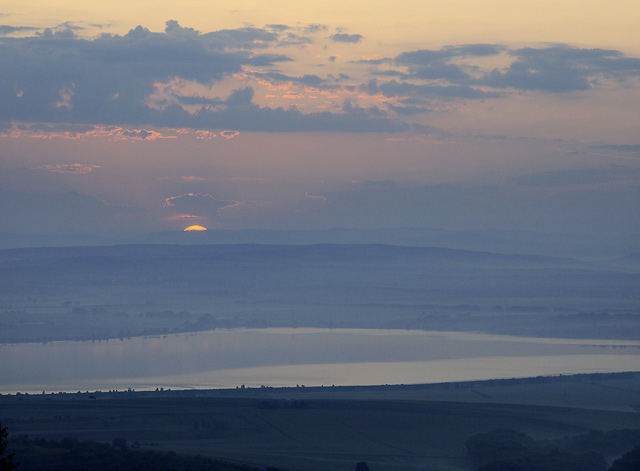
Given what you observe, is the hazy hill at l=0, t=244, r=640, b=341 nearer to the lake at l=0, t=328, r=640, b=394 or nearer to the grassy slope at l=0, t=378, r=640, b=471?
the lake at l=0, t=328, r=640, b=394

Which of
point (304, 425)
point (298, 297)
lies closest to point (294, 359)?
point (304, 425)

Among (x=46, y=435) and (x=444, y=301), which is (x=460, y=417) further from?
(x=444, y=301)

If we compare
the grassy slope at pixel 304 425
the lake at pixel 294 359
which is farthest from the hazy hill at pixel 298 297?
the grassy slope at pixel 304 425

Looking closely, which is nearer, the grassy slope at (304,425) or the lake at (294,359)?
the grassy slope at (304,425)

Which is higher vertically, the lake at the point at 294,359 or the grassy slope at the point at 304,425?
the lake at the point at 294,359

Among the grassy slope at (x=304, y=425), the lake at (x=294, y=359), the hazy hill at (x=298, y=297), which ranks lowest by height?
the grassy slope at (x=304, y=425)

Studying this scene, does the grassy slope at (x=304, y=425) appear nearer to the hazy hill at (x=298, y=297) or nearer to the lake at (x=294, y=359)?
the lake at (x=294, y=359)

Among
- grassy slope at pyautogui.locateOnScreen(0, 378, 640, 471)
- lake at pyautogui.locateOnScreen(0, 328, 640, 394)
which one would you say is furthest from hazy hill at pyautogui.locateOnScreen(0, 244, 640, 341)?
grassy slope at pyautogui.locateOnScreen(0, 378, 640, 471)

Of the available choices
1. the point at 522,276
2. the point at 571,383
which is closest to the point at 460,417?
the point at 571,383

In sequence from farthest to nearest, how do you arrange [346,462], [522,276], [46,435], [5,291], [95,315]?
[522,276] → [5,291] → [95,315] → [46,435] → [346,462]

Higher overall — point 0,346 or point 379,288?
point 379,288
